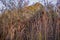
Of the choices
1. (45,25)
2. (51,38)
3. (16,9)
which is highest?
(16,9)

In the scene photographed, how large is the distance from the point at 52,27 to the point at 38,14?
38 cm

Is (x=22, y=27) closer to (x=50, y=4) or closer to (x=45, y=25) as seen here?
(x=45, y=25)

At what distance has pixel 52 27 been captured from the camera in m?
3.11

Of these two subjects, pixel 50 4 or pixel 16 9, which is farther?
pixel 16 9

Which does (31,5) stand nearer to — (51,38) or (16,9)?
(16,9)

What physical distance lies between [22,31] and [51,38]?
507mm

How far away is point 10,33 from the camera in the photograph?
328 cm

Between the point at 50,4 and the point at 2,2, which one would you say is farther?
the point at 2,2

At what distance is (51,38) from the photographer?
3.14m

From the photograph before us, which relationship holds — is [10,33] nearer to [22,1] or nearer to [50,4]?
[22,1]

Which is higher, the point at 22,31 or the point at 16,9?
the point at 16,9

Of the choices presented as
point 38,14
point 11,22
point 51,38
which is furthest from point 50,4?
point 11,22

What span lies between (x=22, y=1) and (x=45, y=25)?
23.5 inches

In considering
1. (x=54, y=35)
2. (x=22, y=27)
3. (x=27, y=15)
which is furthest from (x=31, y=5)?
(x=54, y=35)
